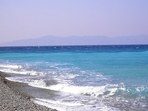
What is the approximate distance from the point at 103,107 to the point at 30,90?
694 cm

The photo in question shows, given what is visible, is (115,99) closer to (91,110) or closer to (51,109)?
(91,110)

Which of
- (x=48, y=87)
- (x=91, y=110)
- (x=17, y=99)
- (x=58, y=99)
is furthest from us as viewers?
(x=48, y=87)

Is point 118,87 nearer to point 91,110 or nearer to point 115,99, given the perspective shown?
point 115,99

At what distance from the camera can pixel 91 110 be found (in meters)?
14.5

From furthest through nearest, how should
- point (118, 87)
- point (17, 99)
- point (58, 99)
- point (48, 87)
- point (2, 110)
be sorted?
point (48, 87)
point (118, 87)
point (58, 99)
point (17, 99)
point (2, 110)

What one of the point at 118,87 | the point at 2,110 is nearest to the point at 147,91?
the point at 118,87

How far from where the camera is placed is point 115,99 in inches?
682

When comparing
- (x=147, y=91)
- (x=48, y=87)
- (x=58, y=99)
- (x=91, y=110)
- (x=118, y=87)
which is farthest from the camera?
(x=48, y=87)

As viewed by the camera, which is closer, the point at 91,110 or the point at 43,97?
the point at 91,110

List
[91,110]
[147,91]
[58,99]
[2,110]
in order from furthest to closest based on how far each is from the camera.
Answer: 1. [147,91]
2. [58,99]
3. [91,110]
4. [2,110]

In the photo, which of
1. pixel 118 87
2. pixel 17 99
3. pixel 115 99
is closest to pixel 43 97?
pixel 17 99

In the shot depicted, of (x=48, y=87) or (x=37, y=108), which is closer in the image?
(x=37, y=108)

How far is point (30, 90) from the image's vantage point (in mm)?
20984

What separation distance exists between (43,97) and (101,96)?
2942mm
